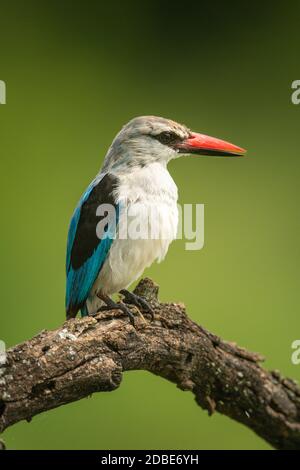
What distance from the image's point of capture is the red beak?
4262 millimetres

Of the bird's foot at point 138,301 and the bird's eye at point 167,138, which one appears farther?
the bird's eye at point 167,138

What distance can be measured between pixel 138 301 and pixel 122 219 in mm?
411

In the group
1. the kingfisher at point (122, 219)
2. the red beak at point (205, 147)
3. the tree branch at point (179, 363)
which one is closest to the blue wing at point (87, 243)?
the kingfisher at point (122, 219)

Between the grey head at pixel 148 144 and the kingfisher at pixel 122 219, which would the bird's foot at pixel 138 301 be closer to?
the kingfisher at pixel 122 219

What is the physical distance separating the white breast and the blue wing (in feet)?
0.14

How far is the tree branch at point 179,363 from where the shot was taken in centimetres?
308

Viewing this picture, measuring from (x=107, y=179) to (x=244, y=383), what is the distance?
3.82 feet

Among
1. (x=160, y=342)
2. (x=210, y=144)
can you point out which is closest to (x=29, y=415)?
(x=160, y=342)

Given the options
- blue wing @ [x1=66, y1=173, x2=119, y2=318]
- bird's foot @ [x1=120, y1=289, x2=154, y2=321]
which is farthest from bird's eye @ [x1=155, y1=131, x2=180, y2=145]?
bird's foot @ [x1=120, y1=289, x2=154, y2=321]

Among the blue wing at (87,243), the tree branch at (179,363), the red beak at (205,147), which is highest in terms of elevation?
the red beak at (205,147)

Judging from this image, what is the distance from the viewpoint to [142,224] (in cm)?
388

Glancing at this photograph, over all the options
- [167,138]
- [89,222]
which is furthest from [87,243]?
[167,138]

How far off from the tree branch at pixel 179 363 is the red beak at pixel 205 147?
2.73 ft

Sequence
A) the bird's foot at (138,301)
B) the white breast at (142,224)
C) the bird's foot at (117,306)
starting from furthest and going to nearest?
1. the white breast at (142,224)
2. the bird's foot at (138,301)
3. the bird's foot at (117,306)
